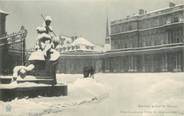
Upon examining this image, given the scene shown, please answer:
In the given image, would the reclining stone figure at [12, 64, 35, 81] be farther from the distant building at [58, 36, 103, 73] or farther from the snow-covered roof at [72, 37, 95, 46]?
the snow-covered roof at [72, 37, 95, 46]

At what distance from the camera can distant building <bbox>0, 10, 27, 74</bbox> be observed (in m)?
3.18

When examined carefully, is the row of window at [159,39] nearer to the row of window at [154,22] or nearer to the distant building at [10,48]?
the row of window at [154,22]

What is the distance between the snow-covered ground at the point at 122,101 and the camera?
9.36 ft

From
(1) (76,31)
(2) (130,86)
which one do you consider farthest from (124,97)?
(1) (76,31)

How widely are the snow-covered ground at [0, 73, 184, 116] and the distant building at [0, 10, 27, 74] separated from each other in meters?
0.39

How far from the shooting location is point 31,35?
10.3 ft

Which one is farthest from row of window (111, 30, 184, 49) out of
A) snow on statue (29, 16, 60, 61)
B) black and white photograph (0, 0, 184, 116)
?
snow on statue (29, 16, 60, 61)

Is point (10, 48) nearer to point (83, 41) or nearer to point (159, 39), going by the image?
point (83, 41)

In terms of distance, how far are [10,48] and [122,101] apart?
1178 millimetres

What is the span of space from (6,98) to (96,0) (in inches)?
44.7

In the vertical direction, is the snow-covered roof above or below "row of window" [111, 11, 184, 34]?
below

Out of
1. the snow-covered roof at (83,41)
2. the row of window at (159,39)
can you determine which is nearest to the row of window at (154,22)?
the row of window at (159,39)

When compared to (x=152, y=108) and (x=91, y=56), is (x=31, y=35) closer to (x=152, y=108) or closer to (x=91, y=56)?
(x=91, y=56)

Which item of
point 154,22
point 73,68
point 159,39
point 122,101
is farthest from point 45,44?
point 154,22
